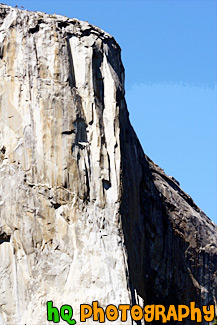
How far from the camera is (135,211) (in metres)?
40.9

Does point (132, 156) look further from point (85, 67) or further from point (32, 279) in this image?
point (32, 279)

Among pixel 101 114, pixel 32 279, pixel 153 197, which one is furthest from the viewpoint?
pixel 153 197

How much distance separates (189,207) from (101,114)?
15.3 meters

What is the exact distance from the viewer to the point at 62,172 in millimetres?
37250

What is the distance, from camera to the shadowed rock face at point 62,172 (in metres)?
36.3

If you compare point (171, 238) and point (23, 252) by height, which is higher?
point (171, 238)

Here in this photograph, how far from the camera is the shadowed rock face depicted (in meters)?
36.3

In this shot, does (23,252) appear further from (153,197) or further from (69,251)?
(153,197)

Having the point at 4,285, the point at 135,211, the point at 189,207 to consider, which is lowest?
the point at 4,285

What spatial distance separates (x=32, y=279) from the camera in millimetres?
36406

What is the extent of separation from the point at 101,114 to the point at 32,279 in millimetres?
5992

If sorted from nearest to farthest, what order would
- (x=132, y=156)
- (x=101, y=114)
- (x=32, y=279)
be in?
1. (x=32, y=279)
2. (x=101, y=114)
3. (x=132, y=156)

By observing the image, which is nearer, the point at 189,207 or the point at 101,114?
the point at 101,114

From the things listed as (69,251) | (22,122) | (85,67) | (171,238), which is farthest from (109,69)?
(171,238)
